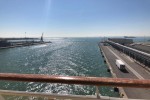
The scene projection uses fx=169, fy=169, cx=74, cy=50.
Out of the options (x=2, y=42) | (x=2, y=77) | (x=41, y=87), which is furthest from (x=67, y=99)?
(x=2, y=42)

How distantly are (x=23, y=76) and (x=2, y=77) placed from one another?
14.0 inches

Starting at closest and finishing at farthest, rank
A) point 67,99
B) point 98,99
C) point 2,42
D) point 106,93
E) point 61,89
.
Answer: point 98,99, point 67,99, point 106,93, point 61,89, point 2,42

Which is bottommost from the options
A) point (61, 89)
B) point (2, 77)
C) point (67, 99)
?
point (61, 89)

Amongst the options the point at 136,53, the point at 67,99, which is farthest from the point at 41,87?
the point at 136,53

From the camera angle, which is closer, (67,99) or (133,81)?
(133,81)

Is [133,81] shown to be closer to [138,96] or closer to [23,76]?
[23,76]

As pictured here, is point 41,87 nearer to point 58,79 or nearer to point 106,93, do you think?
point 106,93

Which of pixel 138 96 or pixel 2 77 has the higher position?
pixel 2 77

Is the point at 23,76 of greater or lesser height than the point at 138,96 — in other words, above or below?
above

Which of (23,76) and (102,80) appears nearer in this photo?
(102,80)

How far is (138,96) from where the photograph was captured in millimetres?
20000

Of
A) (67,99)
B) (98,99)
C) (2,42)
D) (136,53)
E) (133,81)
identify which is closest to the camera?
(133,81)

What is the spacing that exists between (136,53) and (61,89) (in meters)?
33.7

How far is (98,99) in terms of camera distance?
2.46 meters
